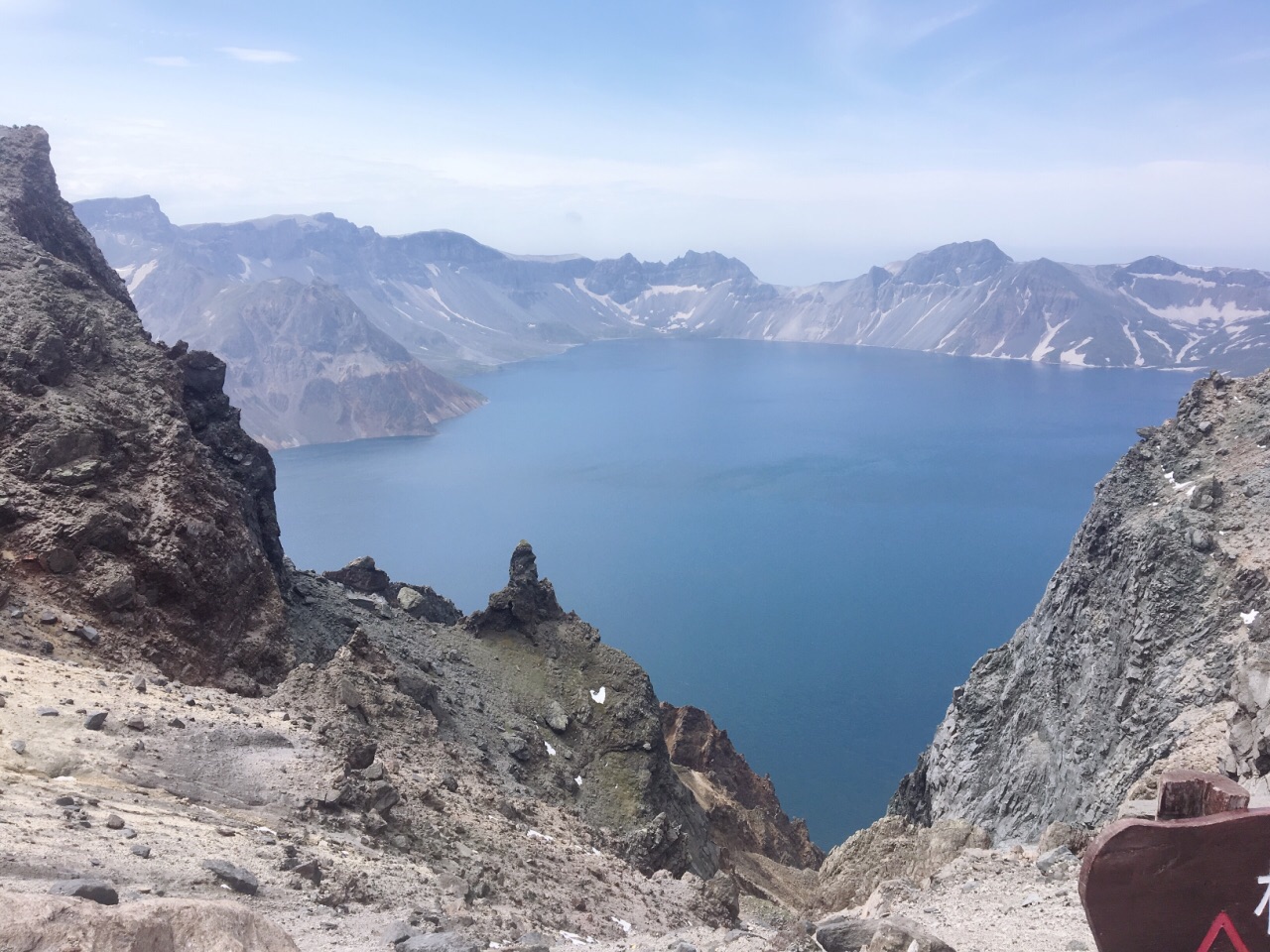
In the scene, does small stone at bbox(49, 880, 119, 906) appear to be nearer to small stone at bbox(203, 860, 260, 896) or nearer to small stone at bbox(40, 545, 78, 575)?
small stone at bbox(203, 860, 260, 896)

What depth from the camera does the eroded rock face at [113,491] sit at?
25062 millimetres

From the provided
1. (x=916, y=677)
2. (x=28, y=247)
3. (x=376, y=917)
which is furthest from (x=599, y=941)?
(x=916, y=677)

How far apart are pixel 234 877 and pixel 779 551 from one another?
10634 centimetres

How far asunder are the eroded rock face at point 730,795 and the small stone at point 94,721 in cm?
3541

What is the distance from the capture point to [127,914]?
8.16m

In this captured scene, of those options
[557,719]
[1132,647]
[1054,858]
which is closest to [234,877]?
[1054,858]

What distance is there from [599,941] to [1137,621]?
2549 cm

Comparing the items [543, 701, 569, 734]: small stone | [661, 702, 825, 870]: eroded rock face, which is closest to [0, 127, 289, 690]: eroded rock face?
[543, 701, 569, 734]: small stone

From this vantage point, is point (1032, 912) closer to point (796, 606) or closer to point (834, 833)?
point (834, 833)

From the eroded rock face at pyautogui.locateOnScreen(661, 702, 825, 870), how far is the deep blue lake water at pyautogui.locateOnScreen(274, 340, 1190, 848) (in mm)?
7726

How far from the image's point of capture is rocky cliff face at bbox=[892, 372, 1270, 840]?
28.8m

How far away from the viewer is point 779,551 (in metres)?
116

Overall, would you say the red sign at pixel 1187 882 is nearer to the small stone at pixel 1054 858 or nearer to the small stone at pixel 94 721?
the small stone at pixel 1054 858

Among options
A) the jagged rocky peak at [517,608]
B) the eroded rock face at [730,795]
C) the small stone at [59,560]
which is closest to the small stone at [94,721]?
the small stone at [59,560]
